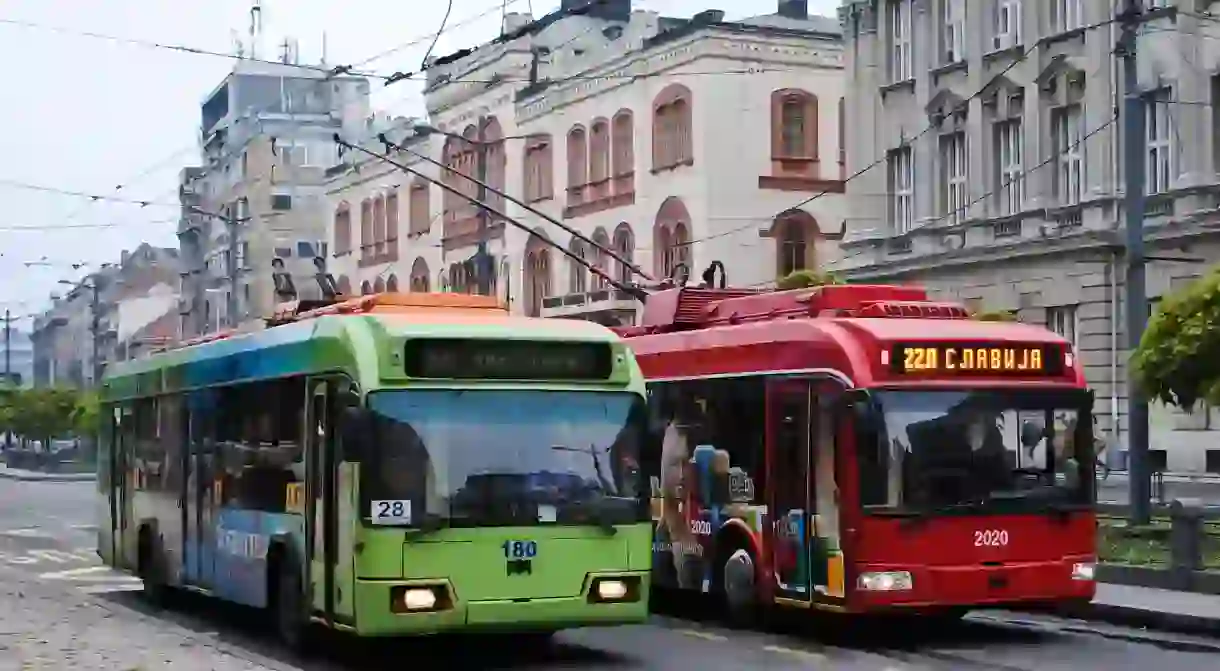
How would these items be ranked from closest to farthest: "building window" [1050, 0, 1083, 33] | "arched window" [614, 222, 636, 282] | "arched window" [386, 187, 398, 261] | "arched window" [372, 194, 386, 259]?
"building window" [1050, 0, 1083, 33] < "arched window" [614, 222, 636, 282] < "arched window" [386, 187, 398, 261] < "arched window" [372, 194, 386, 259]

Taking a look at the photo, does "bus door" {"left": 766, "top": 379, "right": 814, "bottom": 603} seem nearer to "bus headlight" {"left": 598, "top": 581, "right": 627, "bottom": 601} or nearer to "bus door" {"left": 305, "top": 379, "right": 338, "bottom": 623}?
"bus headlight" {"left": 598, "top": 581, "right": 627, "bottom": 601}

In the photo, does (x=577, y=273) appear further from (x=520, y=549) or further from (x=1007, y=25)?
(x=520, y=549)

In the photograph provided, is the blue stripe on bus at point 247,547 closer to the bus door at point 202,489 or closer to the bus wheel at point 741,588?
the bus door at point 202,489

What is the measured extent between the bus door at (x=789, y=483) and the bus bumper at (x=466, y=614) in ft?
8.79

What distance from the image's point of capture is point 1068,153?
41.2 meters

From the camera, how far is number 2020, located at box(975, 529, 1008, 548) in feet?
53.0

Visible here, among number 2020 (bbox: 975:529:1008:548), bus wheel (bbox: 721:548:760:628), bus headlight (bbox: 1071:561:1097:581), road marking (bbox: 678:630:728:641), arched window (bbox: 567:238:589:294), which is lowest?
road marking (bbox: 678:630:728:641)

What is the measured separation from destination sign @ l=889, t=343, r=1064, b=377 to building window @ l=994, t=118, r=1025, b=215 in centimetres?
2617

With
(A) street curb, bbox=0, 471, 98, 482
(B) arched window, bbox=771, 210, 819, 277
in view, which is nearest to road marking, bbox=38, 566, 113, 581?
(B) arched window, bbox=771, 210, 819, 277

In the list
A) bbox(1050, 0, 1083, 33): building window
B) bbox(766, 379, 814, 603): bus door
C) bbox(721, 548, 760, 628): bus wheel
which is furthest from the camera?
bbox(1050, 0, 1083, 33): building window

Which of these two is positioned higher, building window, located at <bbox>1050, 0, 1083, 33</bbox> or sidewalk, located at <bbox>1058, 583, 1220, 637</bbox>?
building window, located at <bbox>1050, 0, 1083, 33</bbox>

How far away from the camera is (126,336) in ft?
419

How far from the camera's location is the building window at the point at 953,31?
44.5 meters

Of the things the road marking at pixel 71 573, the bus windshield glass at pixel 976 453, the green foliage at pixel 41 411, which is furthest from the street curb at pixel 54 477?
the bus windshield glass at pixel 976 453
